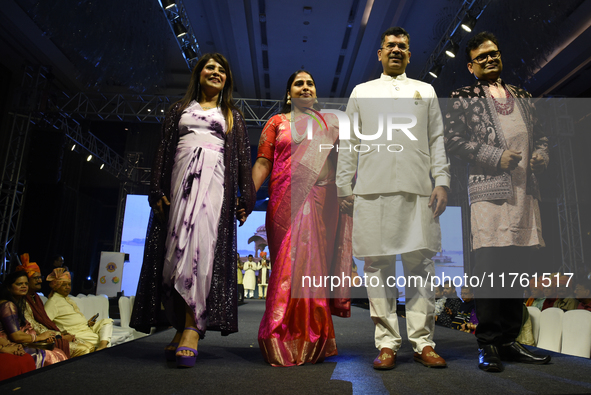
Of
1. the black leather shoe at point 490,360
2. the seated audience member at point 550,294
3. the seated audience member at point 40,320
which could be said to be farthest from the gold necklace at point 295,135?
the seated audience member at point 550,294

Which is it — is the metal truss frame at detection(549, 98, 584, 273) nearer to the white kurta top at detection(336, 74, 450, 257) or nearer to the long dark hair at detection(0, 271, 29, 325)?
the white kurta top at detection(336, 74, 450, 257)

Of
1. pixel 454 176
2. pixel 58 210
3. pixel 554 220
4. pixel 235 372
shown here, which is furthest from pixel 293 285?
pixel 58 210

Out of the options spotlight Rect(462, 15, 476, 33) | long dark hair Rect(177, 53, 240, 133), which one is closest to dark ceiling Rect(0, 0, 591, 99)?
spotlight Rect(462, 15, 476, 33)

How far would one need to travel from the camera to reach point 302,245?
198 cm

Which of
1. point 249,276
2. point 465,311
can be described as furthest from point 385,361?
point 249,276

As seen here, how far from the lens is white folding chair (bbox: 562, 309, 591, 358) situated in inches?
94.3

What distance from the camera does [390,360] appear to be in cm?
162

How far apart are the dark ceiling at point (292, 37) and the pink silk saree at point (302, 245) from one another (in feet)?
14.5

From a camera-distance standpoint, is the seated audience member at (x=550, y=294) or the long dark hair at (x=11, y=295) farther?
the seated audience member at (x=550, y=294)

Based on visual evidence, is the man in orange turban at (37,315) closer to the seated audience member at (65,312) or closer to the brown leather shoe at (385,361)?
the seated audience member at (65,312)

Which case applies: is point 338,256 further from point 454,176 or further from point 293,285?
point 454,176

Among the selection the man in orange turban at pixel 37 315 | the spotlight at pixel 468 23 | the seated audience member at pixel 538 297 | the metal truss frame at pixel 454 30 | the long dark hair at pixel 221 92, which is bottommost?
the man in orange turban at pixel 37 315

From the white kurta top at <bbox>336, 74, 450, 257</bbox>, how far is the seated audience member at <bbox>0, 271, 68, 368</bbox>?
2.29 meters

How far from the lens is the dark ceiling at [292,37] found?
17.8 ft
